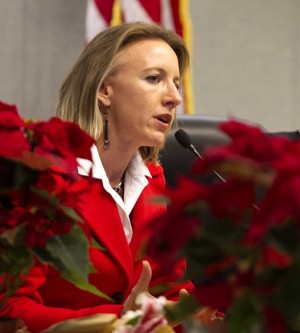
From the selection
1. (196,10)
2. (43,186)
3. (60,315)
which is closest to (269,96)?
(196,10)

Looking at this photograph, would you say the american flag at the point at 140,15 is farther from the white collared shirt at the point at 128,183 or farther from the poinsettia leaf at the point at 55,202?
the poinsettia leaf at the point at 55,202

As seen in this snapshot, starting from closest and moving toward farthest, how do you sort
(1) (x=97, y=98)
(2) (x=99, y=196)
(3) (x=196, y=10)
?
(2) (x=99, y=196) < (1) (x=97, y=98) < (3) (x=196, y=10)

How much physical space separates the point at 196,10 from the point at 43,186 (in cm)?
287

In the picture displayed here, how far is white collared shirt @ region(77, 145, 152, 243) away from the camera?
1.88 metres

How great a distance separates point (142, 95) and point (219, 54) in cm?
176

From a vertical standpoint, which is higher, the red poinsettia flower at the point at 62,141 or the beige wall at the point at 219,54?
the red poinsettia flower at the point at 62,141

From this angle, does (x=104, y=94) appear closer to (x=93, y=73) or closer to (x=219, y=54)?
(x=93, y=73)

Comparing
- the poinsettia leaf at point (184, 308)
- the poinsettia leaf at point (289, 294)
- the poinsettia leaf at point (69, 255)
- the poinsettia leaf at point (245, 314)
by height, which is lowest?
the poinsettia leaf at point (69, 255)

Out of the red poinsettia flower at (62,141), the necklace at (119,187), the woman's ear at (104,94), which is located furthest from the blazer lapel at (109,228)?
the red poinsettia flower at (62,141)

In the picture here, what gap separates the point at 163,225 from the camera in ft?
2.08

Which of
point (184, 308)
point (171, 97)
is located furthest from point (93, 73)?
point (184, 308)

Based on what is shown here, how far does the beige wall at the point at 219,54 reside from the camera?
3068 mm

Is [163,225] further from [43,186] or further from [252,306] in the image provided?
[43,186]

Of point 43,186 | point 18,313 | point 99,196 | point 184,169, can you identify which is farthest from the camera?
point 184,169
